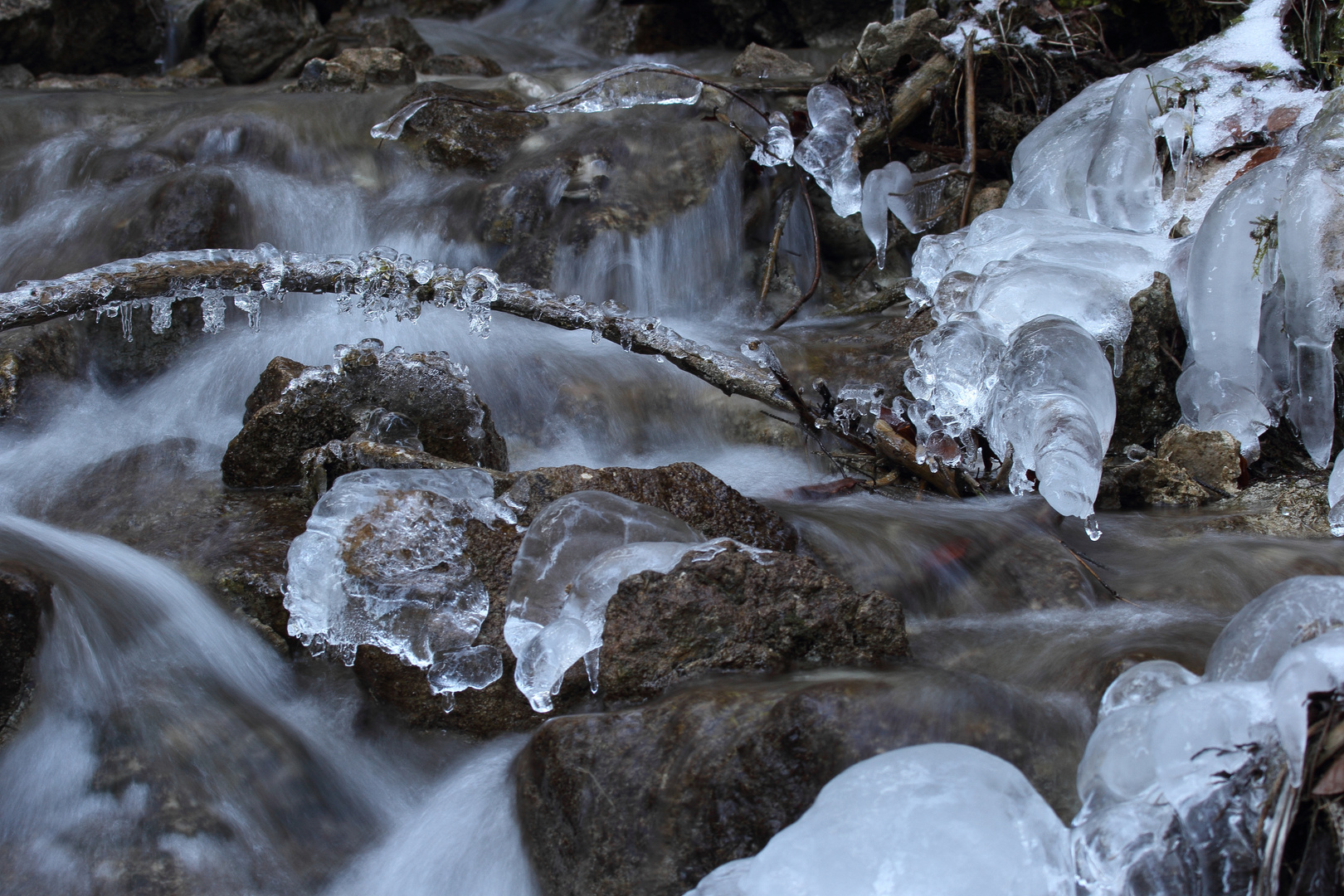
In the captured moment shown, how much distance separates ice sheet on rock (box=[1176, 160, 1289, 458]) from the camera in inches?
130

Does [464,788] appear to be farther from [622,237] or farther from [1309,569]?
[622,237]

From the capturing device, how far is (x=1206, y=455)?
11.0 ft

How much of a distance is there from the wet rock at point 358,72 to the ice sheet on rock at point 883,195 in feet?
11.2

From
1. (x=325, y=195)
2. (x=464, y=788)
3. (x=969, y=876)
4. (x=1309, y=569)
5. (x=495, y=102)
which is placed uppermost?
(x=495, y=102)

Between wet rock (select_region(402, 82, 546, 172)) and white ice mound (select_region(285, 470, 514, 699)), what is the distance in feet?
10.8

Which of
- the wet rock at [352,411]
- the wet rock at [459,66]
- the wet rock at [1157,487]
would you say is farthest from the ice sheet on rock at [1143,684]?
the wet rock at [459,66]

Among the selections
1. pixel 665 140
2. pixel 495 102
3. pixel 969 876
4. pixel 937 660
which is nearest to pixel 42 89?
pixel 495 102

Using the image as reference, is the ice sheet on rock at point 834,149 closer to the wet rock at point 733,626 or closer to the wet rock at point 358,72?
the wet rock at point 358,72

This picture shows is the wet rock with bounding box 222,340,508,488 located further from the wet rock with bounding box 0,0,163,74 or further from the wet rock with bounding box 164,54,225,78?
the wet rock with bounding box 0,0,163,74

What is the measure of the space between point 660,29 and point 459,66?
1.97 m

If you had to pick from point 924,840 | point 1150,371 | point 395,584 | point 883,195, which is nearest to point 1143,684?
point 924,840

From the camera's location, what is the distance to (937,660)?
2.38 meters

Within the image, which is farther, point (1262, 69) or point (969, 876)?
point (1262, 69)

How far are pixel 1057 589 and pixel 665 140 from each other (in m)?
3.63
